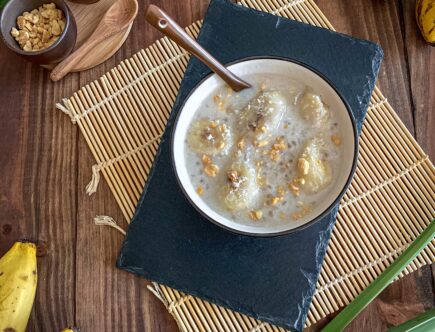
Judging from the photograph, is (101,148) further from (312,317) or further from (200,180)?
(312,317)

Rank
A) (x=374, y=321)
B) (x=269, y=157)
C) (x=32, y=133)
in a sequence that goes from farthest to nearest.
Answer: (x=32, y=133)
(x=374, y=321)
(x=269, y=157)

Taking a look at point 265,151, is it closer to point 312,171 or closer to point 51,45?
point 312,171

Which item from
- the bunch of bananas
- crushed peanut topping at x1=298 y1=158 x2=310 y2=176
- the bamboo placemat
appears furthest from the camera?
the bunch of bananas

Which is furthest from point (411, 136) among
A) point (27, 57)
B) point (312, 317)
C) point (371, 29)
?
point (27, 57)

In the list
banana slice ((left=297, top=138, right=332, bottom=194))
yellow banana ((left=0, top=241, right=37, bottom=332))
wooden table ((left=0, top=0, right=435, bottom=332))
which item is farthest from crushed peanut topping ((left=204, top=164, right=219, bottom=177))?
yellow banana ((left=0, top=241, right=37, bottom=332))

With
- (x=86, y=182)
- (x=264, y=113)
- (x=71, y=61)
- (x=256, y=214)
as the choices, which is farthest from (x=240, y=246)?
(x=71, y=61)

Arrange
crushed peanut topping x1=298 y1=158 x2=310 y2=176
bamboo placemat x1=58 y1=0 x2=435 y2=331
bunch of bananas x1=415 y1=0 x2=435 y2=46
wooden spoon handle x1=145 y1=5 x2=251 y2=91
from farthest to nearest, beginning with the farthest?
bunch of bananas x1=415 y1=0 x2=435 y2=46 < bamboo placemat x1=58 y1=0 x2=435 y2=331 < crushed peanut topping x1=298 y1=158 x2=310 y2=176 < wooden spoon handle x1=145 y1=5 x2=251 y2=91

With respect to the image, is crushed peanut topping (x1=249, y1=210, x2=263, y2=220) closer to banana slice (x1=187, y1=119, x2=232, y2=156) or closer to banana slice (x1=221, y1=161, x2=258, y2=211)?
banana slice (x1=221, y1=161, x2=258, y2=211)

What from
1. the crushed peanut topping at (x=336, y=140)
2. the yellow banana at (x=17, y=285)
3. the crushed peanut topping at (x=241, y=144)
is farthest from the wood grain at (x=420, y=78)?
the yellow banana at (x=17, y=285)
